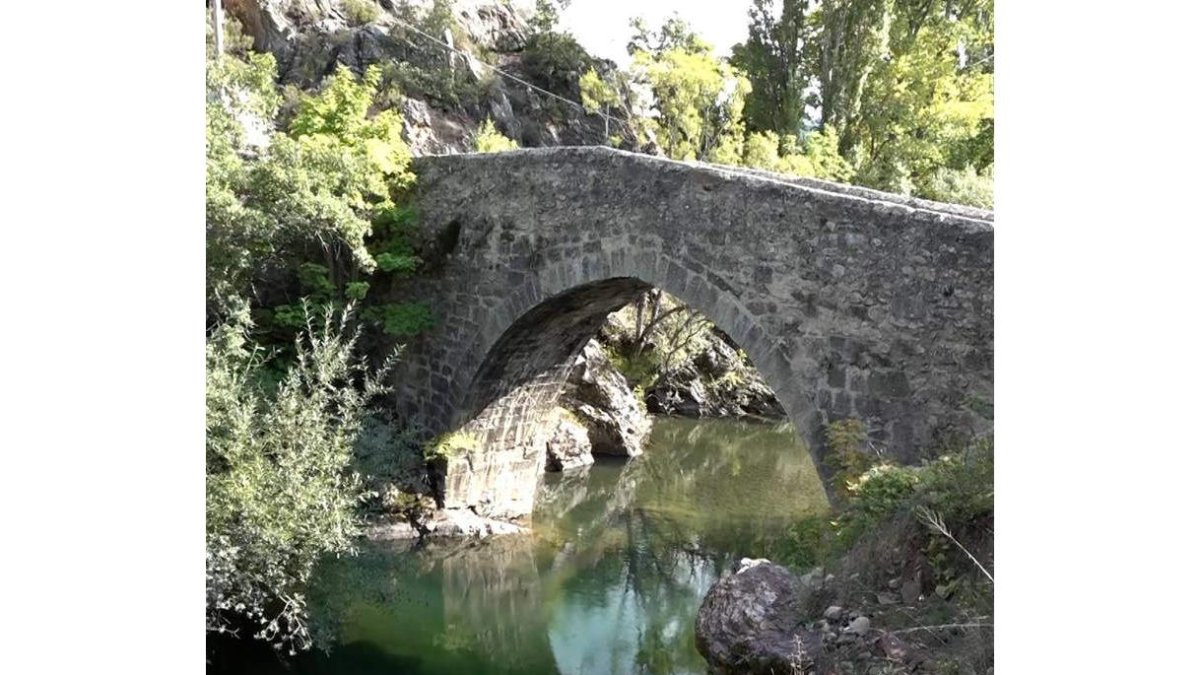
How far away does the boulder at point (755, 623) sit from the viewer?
13.8 ft

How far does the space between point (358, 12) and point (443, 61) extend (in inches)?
73.4

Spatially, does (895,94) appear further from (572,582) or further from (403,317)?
(572,582)

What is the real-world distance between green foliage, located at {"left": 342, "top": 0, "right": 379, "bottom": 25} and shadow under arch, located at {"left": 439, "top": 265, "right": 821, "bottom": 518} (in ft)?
36.0

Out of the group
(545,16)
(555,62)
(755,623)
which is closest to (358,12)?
(555,62)

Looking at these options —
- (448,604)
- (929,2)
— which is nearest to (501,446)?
(448,604)

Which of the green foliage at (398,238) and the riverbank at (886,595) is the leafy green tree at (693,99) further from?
the riverbank at (886,595)

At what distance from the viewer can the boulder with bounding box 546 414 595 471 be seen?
13008 millimetres

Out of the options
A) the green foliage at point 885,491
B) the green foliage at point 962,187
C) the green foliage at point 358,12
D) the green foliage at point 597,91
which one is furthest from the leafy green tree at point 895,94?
the green foliage at point 885,491

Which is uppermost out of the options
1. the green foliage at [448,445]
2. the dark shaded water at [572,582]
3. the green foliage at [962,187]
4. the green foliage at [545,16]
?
the green foliage at [545,16]

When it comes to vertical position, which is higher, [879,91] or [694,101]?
[879,91]

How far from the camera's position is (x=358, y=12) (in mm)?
18516

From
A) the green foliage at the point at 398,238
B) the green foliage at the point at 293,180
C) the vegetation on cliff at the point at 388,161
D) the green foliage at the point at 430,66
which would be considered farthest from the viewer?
the green foliage at the point at 430,66

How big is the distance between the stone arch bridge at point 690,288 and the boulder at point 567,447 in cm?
208
